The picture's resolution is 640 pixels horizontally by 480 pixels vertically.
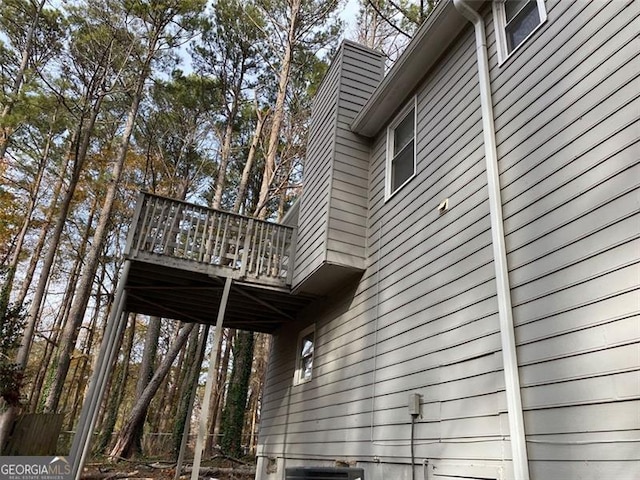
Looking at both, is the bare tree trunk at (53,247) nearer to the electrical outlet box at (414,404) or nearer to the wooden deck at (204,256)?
the wooden deck at (204,256)

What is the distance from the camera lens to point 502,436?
3059 mm

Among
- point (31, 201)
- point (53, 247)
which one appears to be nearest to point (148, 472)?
point (53, 247)

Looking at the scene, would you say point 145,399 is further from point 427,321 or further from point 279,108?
point 427,321

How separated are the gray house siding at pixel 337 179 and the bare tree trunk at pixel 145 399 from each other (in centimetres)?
592

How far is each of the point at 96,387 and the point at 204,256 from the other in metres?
2.34

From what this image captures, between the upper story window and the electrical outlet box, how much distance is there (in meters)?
2.55

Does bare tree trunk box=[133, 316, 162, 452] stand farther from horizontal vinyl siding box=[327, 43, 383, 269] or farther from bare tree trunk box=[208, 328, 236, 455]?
horizontal vinyl siding box=[327, 43, 383, 269]

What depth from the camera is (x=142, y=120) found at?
17641mm

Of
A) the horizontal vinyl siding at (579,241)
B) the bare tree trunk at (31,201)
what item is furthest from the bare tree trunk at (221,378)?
the horizontal vinyl siding at (579,241)

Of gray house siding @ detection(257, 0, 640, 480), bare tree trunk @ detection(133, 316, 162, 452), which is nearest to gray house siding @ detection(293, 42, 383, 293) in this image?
gray house siding @ detection(257, 0, 640, 480)

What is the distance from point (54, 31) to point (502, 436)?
Result: 17.6 meters

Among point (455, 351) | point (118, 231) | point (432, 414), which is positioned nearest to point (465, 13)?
point (455, 351)

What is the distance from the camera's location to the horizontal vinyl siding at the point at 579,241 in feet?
8.05

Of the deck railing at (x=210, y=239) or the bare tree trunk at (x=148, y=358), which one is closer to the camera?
the deck railing at (x=210, y=239)
